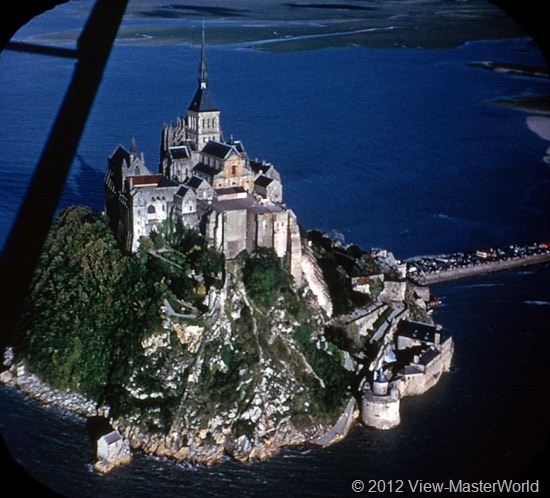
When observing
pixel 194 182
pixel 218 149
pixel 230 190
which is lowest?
pixel 230 190

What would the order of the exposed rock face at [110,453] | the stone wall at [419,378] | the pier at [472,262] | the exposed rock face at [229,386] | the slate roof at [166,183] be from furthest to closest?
the pier at [472,262] < the stone wall at [419,378] < the slate roof at [166,183] < the exposed rock face at [229,386] < the exposed rock face at [110,453]

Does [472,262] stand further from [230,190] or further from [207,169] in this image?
[207,169]

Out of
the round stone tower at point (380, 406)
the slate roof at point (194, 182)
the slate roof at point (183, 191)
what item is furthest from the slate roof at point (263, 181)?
the round stone tower at point (380, 406)

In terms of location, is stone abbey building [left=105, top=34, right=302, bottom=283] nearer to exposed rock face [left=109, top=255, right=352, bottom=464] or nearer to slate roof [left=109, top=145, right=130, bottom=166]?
slate roof [left=109, top=145, right=130, bottom=166]

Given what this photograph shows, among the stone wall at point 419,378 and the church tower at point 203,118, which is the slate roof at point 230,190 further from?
the stone wall at point 419,378

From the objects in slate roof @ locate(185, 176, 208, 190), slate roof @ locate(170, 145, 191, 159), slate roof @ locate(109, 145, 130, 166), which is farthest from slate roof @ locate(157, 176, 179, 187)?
slate roof @ locate(109, 145, 130, 166)

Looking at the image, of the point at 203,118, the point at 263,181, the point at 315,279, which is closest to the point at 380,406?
the point at 315,279

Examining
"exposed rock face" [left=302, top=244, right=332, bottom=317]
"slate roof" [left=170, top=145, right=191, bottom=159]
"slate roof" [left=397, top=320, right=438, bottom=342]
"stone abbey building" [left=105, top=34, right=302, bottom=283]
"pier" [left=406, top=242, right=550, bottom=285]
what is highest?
"slate roof" [left=170, top=145, right=191, bottom=159]
